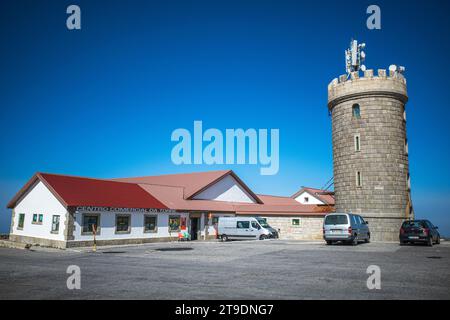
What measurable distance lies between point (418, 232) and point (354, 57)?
1591 centimetres

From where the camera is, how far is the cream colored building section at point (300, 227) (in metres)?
30.6

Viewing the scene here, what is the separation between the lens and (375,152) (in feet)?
90.5

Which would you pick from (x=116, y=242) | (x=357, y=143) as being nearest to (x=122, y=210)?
(x=116, y=242)

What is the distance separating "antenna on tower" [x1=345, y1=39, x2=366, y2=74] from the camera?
30234 mm

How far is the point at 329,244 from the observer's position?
23031 mm

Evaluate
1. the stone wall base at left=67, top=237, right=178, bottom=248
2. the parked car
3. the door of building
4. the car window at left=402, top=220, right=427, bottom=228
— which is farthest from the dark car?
the stone wall base at left=67, top=237, right=178, bottom=248

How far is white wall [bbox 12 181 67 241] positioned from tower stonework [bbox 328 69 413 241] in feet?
70.5

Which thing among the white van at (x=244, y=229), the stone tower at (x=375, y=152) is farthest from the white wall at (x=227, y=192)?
the stone tower at (x=375, y=152)

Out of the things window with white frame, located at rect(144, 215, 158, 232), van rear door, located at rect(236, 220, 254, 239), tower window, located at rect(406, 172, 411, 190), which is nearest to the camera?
window with white frame, located at rect(144, 215, 158, 232)

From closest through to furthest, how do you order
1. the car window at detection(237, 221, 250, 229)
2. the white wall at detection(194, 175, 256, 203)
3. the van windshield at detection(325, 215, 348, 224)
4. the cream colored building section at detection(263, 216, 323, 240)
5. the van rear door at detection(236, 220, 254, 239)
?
the van windshield at detection(325, 215, 348, 224) → the van rear door at detection(236, 220, 254, 239) → the car window at detection(237, 221, 250, 229) → the cream colored building section at detection(263, 216, 323, 240) → the white wall at detection(194, 175, 256, 203)

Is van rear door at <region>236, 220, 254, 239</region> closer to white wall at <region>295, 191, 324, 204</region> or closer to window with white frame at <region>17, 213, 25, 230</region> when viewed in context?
window with white frame at <region>17, 213, 25, 230</region>
